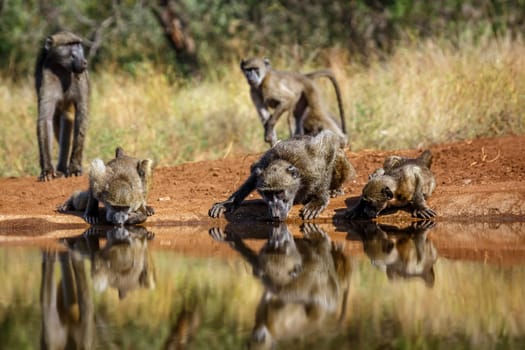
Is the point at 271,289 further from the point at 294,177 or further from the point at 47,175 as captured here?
the point at 47,175

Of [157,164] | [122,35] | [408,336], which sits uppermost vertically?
[122,35]

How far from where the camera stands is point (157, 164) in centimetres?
1269

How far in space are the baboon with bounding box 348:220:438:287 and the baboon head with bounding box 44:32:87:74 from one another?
14.2 ft

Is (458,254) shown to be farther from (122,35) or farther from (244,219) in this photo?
(122,35)

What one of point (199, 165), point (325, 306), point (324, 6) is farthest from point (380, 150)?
point (324, 6)

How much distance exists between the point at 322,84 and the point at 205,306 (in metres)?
9.63

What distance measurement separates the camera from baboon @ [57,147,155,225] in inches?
327

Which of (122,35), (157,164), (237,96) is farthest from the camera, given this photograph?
(122,35)

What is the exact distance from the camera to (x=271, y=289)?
580 cm

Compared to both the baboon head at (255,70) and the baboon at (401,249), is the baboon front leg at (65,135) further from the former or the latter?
the baboon at (401,249)

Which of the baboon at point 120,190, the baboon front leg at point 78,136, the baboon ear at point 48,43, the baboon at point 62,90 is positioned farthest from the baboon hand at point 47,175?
the baboon at point 120,190

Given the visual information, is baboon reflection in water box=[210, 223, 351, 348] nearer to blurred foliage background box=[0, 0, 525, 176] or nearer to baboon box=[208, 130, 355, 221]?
baboon box=[208, 130, 355, 221]

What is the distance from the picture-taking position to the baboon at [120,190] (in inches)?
327

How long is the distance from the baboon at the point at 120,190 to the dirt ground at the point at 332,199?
201 millimetres
